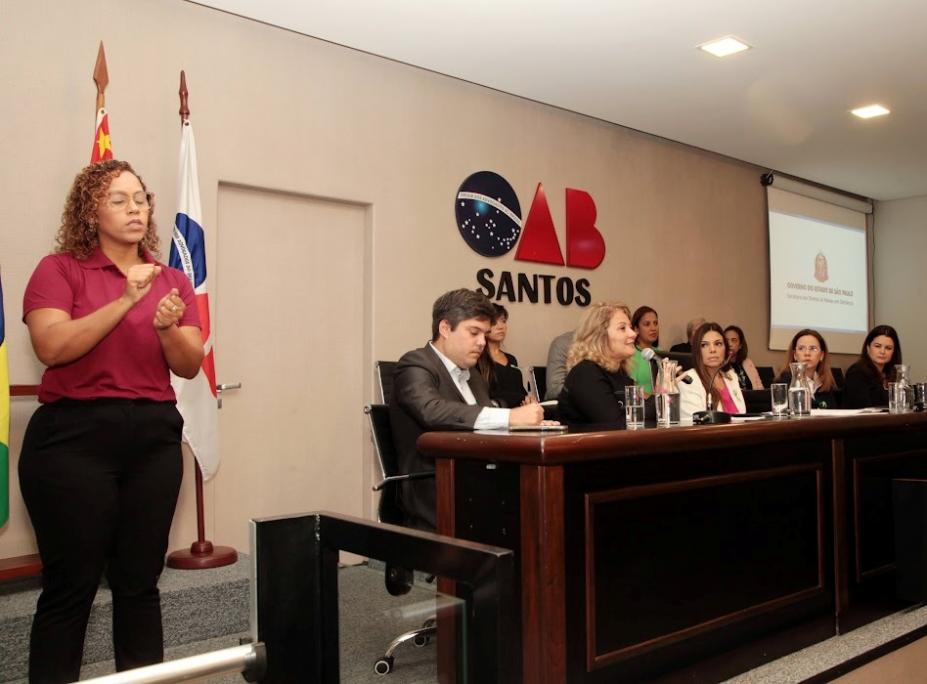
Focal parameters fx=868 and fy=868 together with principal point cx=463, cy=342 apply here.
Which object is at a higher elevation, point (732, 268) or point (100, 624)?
point (732, 268)

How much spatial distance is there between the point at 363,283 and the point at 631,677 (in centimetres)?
300

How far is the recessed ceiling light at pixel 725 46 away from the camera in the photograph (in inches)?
181

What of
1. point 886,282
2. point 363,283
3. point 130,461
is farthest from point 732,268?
point 130,461

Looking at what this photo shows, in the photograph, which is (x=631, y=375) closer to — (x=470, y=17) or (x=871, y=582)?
(x=871, y=582)

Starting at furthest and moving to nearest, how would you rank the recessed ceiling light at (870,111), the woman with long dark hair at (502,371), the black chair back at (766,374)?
the black chair back at (766,374), the recessed ceiling light at (870,111), the woman with long dark hair at (502,371)

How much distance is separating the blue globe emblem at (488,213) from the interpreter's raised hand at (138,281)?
3288 millimetres

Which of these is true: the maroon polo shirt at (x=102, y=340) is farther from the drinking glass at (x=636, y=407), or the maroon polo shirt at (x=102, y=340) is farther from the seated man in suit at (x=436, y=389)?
the drinking glass at (x=636, y=407)

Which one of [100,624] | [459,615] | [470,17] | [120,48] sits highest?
[470,17]

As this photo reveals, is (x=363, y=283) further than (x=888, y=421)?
Yes

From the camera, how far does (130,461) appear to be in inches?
75.9

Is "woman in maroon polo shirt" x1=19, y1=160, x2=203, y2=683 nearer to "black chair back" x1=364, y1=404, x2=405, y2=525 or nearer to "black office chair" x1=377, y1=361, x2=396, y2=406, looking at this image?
"black chair back" x1=364, y1=404, x2=405, y2=525

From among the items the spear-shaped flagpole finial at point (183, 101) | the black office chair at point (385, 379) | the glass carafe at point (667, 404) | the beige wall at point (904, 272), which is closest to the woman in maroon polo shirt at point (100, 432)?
the glass carafe at point (667, 404)

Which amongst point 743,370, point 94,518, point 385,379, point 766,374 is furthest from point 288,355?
point 766,374

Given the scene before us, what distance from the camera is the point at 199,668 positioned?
81 cm
